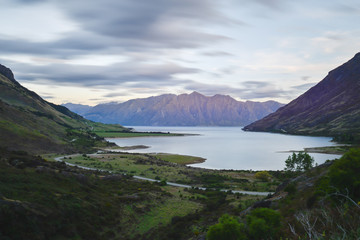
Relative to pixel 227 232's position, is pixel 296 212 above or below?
above

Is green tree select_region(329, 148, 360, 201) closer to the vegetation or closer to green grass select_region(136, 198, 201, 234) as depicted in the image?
the vegetation

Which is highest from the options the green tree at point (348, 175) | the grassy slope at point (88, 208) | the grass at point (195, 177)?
the green tree at point (348, 175)

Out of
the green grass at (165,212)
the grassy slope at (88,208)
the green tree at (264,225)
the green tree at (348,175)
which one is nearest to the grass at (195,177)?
the grassy slope at (88,208)

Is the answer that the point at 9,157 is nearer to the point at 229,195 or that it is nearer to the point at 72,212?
the point at 72,212

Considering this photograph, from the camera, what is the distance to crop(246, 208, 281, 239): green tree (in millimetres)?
25655

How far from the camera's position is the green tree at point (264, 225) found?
25.7 metres

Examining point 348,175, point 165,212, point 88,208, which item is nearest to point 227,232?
point 348,175

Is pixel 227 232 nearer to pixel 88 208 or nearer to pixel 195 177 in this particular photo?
pixel 88 208

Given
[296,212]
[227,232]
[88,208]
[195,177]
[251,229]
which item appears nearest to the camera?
[227,232]

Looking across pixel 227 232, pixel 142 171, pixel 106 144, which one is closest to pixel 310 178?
pixel 227 232

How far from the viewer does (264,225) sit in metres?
25.8

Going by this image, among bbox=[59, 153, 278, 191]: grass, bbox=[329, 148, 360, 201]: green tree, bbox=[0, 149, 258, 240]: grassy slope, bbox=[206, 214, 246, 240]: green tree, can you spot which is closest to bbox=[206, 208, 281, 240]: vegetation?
bbox=[206, 214, 246, 240]: green tree

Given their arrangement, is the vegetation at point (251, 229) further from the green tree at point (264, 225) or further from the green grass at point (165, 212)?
the green grass at point (165, 212)

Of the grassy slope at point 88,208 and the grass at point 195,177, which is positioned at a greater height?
the grassy slope at point 88,208
